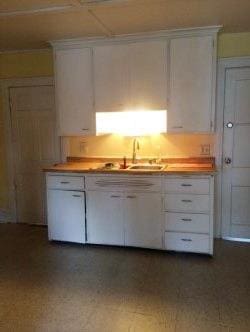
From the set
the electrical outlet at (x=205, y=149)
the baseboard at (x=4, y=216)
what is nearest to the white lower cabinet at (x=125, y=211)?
the electrical outlet at (x=205, y=149)

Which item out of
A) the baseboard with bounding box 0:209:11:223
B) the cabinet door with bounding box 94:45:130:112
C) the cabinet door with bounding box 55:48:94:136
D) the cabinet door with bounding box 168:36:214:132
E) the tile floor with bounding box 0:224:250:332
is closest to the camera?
the tile floor with bounding box 0:224:250:332

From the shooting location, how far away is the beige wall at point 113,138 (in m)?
3.49

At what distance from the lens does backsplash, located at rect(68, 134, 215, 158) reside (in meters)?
3.76

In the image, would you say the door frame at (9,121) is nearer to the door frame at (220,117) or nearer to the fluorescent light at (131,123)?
the fluorescent light at (131,123)

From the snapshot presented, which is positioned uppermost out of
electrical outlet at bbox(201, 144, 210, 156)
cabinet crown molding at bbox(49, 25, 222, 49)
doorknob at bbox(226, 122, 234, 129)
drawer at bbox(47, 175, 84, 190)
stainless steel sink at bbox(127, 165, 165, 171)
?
cabinet crown molding at bbox(49, 25, 222, 49)

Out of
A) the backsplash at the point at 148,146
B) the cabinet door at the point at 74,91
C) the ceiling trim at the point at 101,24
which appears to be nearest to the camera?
the ceiling trim at the point at 101,24

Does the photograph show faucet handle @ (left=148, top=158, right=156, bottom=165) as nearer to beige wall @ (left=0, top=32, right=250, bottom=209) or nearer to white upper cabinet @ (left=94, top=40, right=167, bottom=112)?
beige wall @ (left=0, top=32, right=250, bottom=209)

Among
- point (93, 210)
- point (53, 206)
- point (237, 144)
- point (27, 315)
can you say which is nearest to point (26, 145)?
point (53, 206)

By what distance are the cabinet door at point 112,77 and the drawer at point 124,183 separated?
84 cm

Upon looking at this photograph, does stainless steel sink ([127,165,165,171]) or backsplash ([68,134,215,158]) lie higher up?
backsplash ([68,134,215,158])

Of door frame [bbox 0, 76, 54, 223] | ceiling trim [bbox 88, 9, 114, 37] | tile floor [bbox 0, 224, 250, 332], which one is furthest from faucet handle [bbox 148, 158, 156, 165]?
door frame [bbox 0, 76, 54, 223]

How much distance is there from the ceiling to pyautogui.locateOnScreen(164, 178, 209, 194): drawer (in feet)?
5.32

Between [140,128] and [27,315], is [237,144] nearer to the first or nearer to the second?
[140,128]

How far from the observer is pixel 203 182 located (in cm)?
319
